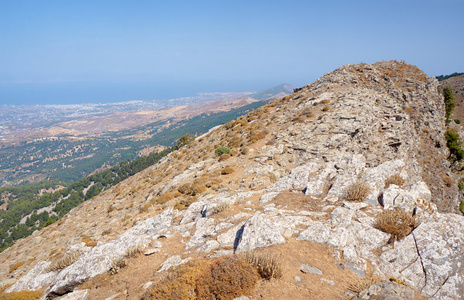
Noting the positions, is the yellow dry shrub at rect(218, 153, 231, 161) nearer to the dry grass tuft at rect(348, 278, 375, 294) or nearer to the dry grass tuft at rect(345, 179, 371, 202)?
the dry grass tuft at rect(345, 179, 371, 202)

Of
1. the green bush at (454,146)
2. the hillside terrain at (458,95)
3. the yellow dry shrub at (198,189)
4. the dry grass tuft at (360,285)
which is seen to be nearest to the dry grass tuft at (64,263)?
the yellow dry shrub at (198,189)

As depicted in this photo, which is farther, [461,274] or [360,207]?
[360,207]

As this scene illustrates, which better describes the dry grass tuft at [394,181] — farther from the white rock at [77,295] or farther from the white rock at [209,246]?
the white rock at [77,295]

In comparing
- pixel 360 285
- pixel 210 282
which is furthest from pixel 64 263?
pixel 360 285

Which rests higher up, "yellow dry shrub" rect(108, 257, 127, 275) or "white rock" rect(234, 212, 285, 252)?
"white rock" rect(234, 212, 285, 252)

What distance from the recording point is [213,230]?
11711 millimetres

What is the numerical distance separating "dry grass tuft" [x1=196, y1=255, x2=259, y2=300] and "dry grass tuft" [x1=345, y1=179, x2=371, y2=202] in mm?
8182

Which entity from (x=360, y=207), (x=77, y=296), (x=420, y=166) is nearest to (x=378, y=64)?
(x=420, y=166)

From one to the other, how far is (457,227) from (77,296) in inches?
666

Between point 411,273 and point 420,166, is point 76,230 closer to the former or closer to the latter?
point 411,273

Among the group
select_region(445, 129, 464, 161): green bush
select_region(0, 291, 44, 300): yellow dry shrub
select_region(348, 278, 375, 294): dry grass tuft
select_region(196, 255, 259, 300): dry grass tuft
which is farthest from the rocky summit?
select_region(445, 129, 464, 161): green bush

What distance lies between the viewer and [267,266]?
24.5ft

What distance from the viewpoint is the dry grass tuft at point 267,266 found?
7441 mm

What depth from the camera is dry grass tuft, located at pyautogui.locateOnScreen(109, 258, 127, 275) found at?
32.8 feet
